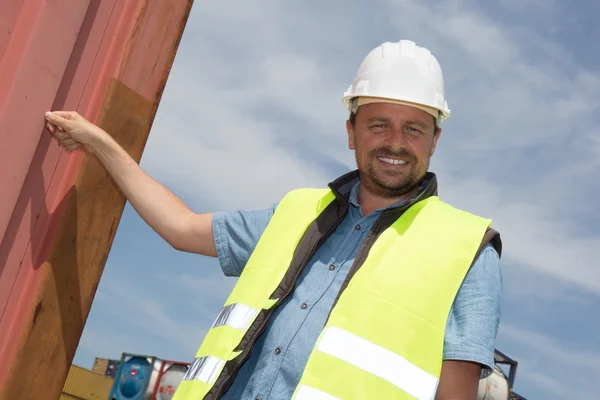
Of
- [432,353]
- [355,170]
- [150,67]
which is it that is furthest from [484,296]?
[150,67]

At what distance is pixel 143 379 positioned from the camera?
803 inches

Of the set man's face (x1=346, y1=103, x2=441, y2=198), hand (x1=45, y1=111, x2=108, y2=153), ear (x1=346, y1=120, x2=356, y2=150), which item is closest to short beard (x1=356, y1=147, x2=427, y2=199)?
man's face (x1=346, y1=103, x2=441, y2=198)

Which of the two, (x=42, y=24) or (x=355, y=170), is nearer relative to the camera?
(x=42, y=24)

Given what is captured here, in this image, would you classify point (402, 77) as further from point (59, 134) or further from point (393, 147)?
point (59, 134)

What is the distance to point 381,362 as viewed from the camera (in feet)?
8.64

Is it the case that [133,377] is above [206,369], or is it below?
above

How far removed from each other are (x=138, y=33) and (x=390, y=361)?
171 cm

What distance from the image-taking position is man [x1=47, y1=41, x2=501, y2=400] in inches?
105

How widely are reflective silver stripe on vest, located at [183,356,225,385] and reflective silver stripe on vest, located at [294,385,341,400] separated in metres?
0.41

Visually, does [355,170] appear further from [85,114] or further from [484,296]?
[85,114]

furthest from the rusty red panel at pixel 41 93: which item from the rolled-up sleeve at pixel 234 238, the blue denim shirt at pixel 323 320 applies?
the blue denim shirt at pixel 323 320

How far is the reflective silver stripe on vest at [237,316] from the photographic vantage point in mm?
2955

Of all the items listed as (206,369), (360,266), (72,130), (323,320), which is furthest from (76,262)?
(360,266)

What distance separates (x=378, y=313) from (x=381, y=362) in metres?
0.18
